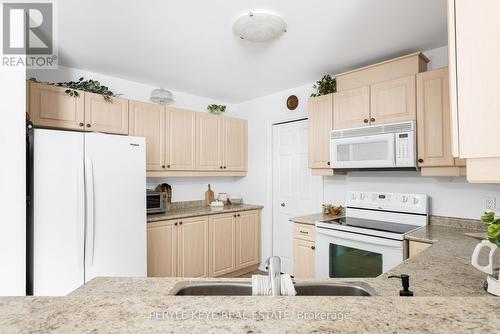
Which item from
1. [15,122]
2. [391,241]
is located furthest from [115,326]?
[391,241]

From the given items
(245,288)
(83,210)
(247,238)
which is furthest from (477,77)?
(247,238)

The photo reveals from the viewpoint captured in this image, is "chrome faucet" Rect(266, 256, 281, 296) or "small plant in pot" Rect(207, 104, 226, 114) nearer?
"chrome faucet" Rect(266, 256, 281, 296)

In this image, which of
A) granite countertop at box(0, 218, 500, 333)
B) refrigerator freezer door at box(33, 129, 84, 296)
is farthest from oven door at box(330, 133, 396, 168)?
refrigerator freezer door at box(33, 129, 84, 296)

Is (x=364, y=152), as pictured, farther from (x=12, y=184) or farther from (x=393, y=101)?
(x=12, y=184)

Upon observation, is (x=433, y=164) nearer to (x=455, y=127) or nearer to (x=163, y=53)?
(x=455, y=127)

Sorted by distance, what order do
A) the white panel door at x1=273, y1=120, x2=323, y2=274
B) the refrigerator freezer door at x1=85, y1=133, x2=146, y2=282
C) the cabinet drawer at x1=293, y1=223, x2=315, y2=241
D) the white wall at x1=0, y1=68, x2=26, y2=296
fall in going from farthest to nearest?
the white panel door at x1=273, y1=120, x2=323, y2=274 < the cabinet drawer at x1=293, y1=223, x2=315, y2=241 < the refrigerator freezer door at x1=85, y1=133, x2=146, y2=282 < the white wall at x1=0, y1=68, x2=26, y2=296

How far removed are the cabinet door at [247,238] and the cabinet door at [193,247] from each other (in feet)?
1.72

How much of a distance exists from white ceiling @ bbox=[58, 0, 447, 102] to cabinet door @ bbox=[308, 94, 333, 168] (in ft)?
1.23

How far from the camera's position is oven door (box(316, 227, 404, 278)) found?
7.30 feet

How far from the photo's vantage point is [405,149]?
242 centimetres

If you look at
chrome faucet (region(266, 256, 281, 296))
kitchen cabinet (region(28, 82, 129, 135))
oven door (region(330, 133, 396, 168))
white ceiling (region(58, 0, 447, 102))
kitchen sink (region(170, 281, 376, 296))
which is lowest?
kitchen sink (region(170, 281, 376, 296))

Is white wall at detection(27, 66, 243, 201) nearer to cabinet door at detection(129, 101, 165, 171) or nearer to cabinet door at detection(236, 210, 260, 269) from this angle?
cabinet door at detection(129, 101, 165, 171)

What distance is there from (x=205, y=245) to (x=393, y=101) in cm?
257

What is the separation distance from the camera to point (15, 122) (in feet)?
6.15
